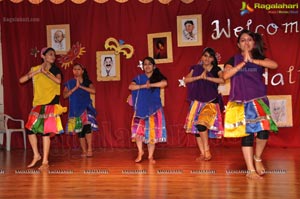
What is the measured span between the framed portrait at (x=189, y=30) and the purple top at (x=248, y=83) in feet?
8.13

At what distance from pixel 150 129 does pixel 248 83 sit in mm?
1522

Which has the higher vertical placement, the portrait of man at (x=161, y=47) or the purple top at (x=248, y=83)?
the portrait of man at (x=161, y=47)

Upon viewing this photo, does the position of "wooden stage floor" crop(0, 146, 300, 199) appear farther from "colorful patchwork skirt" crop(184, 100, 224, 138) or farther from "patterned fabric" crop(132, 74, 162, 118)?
"patterned fabric" crop(132, 74, 162, 118)

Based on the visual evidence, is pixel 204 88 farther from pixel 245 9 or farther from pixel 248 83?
pixel 245 9

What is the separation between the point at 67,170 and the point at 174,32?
2838mm

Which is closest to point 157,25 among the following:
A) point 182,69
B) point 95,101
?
point 182,69

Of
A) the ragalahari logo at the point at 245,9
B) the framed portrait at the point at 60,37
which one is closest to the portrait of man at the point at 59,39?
the framed portrait at the point at 60,37

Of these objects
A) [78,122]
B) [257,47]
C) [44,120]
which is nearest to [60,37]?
[78,122]

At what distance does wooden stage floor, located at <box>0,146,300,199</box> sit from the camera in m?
3.16

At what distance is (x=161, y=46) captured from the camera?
20.4 feet

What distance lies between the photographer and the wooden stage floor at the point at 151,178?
124 inches

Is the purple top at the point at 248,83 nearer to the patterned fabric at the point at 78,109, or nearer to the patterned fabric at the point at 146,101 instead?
the patterned fabric at the point at 146,101

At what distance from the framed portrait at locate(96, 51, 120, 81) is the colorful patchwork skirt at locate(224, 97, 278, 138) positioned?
2.89 meters

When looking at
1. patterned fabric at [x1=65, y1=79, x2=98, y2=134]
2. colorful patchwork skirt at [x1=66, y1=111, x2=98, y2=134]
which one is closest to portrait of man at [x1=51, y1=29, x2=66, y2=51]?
patterned fabric at [x1=65, y1=79, x2=98, y2=134]
